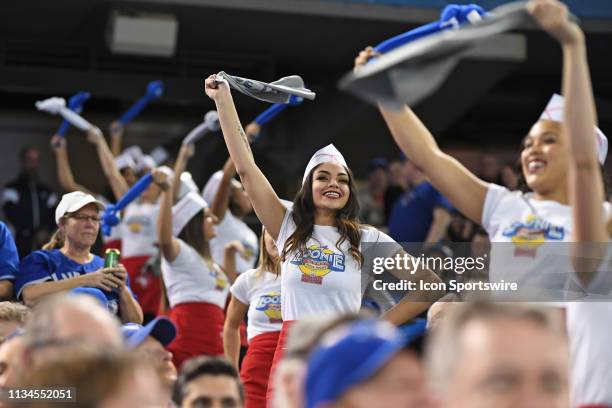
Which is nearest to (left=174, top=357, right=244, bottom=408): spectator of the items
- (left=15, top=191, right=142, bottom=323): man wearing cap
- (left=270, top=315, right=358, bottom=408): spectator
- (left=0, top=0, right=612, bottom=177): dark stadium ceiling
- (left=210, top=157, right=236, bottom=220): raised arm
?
(left=270, top=315, right=358, bottom=408): spectator

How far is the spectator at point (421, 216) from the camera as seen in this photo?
882 centimetres

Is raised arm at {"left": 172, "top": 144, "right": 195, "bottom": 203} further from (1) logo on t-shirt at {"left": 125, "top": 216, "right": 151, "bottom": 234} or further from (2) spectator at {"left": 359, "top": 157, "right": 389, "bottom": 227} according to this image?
Answer: (2) spectator at {"left": 359, "top": 157, "right": 389, "bottom": 227}

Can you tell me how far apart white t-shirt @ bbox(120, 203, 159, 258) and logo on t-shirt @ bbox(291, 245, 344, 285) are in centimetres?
387

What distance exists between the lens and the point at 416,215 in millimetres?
9102

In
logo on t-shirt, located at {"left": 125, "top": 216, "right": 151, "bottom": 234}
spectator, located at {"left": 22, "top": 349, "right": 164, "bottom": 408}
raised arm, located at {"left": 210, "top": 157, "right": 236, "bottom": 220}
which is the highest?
raised arm, located at {"left": 210, "top": 157, "right": 236, "bottom": 220}

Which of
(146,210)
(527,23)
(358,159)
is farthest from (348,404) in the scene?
(358,159)

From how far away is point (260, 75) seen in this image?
11867mm

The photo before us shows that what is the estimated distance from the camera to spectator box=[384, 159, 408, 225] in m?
10.1

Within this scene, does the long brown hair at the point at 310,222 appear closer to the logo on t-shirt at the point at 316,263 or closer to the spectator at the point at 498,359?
the logo on t-shirt at the point at 316,263

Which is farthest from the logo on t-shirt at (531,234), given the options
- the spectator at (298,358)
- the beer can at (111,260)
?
the beer can at (111,260)

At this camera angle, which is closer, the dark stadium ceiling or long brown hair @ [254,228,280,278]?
long brown hair @ [254,228,280,278]

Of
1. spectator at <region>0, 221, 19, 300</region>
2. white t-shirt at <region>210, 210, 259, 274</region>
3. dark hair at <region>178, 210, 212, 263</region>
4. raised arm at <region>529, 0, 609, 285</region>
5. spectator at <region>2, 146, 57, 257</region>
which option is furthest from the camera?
spectator at <region>2, 146, 57, 257</region>

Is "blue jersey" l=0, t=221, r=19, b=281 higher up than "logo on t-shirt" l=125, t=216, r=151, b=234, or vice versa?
"logo on t-shirt" l=125, t=216, r=151, b=234

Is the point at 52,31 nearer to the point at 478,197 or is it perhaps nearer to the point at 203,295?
the point at 203,295
